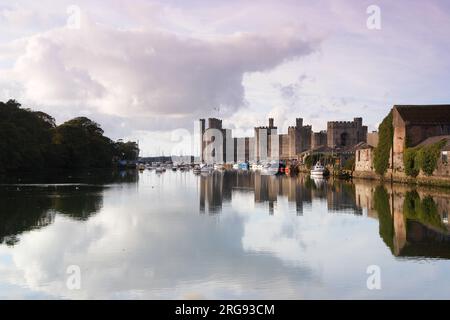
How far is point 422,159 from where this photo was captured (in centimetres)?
4334

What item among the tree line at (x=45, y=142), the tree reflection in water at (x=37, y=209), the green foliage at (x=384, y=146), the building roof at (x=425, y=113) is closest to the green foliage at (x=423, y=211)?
the tree reflection in water at (x=37, y=209)

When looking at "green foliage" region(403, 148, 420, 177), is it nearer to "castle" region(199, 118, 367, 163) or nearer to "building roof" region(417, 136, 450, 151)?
"building roof" region(417, 136, 450, 151)

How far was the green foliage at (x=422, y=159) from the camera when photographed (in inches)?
1645

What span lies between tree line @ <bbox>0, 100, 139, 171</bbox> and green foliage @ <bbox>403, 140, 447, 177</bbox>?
39.7 meters

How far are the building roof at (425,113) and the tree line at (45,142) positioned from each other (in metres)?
39.5

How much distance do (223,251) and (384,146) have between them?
40.6 m

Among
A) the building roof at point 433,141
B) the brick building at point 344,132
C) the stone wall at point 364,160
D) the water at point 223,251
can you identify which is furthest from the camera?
Answer: the brick building at point 344,132

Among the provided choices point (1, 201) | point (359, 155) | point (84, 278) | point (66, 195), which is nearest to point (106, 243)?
point (84, 278)

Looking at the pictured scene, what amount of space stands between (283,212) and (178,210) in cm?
489

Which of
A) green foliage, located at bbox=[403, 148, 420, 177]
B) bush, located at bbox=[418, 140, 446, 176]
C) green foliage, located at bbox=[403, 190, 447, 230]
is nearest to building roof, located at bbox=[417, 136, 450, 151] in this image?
bush, located at bbox=[418, 140, 446, 176]

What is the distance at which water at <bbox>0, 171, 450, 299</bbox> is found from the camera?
11562mm

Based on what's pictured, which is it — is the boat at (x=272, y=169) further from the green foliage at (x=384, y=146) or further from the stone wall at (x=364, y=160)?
the green foliage at (x=384, y=146)
